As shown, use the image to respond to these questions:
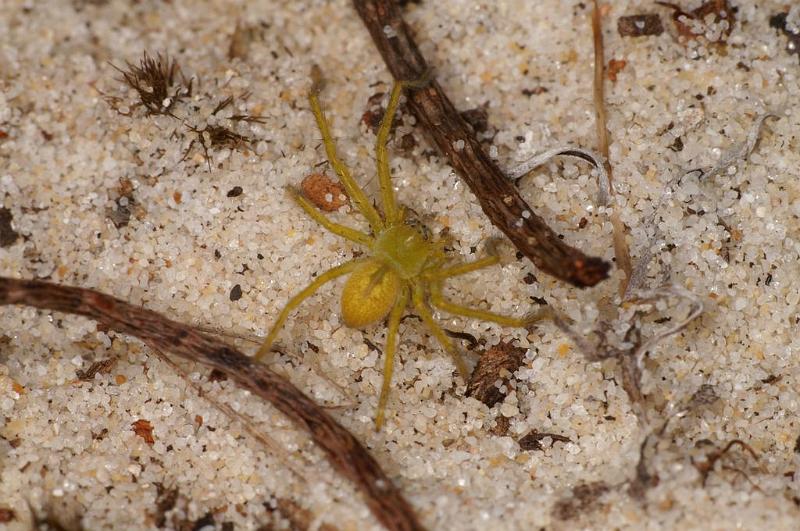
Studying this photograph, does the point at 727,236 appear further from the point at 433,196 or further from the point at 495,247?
the point at 433,196

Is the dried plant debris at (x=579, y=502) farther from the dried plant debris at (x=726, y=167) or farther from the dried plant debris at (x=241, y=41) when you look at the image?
the dried plant debris at (x=241, y=41)

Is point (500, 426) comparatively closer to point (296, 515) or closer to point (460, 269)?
point (460, 269)

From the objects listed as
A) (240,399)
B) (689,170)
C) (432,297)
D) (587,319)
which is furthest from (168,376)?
(689,170)

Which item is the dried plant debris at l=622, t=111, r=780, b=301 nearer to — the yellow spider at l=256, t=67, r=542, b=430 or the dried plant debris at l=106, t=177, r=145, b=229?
the yellow spider at l=256, t=67, r=542, b=430

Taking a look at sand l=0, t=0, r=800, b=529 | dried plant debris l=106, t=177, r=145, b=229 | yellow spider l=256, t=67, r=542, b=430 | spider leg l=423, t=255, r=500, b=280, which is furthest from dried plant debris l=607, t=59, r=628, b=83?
dried plant debris l=106, t=177, r=145, b=229

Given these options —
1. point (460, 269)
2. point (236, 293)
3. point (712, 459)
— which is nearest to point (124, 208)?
point (236, 293)
